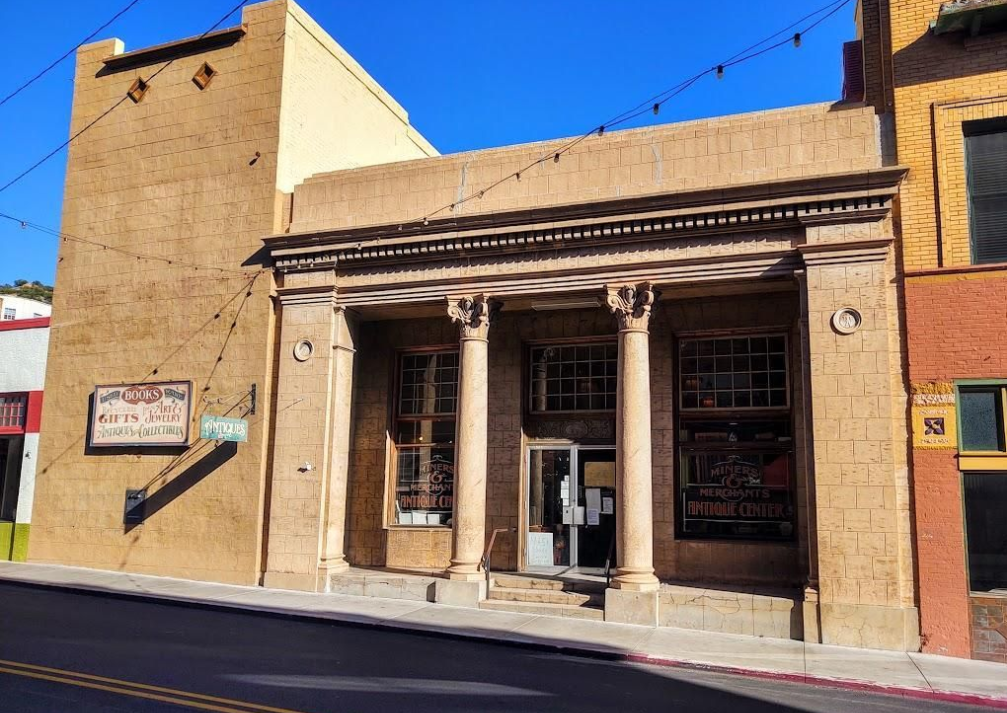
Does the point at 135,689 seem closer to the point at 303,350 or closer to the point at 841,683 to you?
the point at 841,683

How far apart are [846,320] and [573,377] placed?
226 inches

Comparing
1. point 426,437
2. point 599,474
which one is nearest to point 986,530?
point 599,474

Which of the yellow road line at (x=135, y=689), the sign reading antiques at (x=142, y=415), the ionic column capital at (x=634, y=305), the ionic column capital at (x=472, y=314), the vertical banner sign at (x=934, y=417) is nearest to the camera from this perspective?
the yellow road line at (x=135, y=689)

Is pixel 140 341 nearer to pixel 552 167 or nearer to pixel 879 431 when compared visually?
pixel 552 167

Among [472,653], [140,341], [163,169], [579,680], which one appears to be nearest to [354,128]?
[163,169]

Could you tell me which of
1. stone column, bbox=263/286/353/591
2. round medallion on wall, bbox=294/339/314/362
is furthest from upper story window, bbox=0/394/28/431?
round medallion on wall, bbox=294/339/314/362

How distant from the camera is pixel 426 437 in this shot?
691 inches

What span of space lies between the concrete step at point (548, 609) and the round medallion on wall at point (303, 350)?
19.9 feet

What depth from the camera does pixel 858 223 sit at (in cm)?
1266

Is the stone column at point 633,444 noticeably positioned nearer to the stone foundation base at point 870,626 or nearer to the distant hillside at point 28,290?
the stone foundation base at point 870,626

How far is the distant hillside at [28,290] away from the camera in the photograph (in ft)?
233

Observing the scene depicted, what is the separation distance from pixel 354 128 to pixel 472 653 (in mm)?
14115

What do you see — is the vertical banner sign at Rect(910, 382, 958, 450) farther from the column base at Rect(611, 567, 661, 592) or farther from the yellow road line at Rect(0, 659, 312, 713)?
the yellow road line at Rect(0, 659, 312, 713)

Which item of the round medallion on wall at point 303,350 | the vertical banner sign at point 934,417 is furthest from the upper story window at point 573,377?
the vertical banner sign at point 934,417
